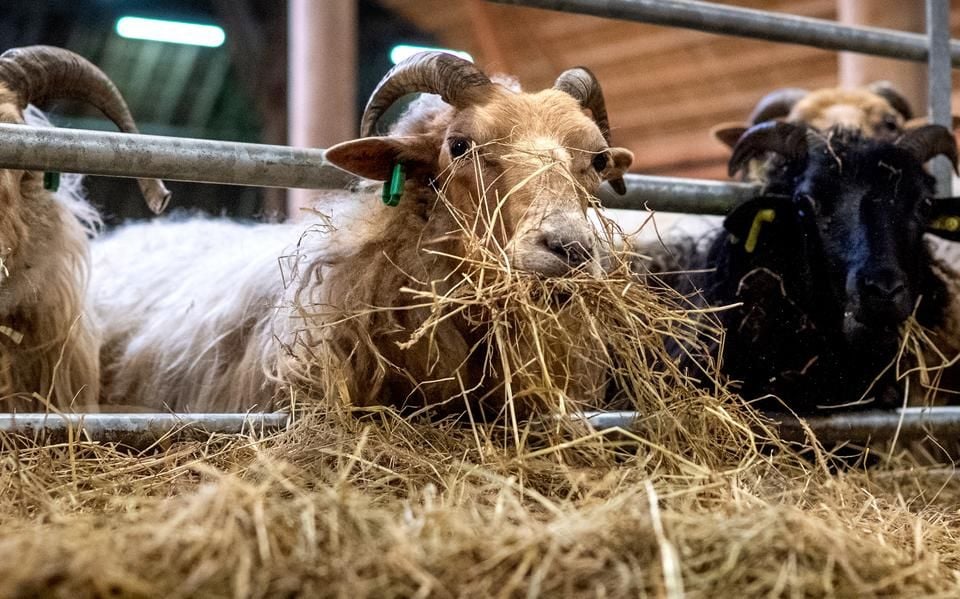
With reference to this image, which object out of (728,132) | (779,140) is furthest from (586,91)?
(728,132)

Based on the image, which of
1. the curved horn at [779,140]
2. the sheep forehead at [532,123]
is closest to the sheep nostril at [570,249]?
the sheep forehead at [532,123]

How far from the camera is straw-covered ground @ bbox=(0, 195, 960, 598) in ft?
4.93

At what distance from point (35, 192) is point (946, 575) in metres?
2.80

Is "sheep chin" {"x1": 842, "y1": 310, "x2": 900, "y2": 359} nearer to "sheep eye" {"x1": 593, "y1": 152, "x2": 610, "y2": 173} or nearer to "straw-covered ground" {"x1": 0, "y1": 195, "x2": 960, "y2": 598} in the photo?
"straw-covered ground" {"x1": 0, "y1": 195, "x2": 960, "y2": 598}

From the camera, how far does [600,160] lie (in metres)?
3.00

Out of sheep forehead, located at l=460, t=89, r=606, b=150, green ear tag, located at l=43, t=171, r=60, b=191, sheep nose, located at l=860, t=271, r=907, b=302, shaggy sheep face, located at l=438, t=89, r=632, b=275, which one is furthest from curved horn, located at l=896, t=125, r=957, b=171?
green ear tag, located at l=43, t=171, r=60, b=191

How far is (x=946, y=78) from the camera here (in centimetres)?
411

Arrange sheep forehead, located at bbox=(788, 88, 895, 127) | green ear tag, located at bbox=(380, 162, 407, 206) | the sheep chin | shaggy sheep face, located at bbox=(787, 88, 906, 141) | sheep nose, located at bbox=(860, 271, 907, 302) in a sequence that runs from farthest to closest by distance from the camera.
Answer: sheep forehead, located at bbox=(788, 88, 895, 127) < shaggy sheep face, located at bbox=(787, 88, 906, 141) < the sheep chin < sheep nose, located at bbox=(860, 271, 907, 302) < green ear tag, located at bbox=(380, 162, 407, 206)

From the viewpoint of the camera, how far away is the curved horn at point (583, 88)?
10.5 ft

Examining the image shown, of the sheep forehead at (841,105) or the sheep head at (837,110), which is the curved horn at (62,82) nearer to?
the sheep head at (837,110)

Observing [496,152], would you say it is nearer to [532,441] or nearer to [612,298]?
[612,298]

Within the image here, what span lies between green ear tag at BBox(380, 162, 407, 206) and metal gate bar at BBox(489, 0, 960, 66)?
892mm

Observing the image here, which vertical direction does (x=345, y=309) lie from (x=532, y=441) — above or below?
above

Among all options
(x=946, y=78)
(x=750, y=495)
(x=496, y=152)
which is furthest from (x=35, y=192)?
(x=946, y=78)
